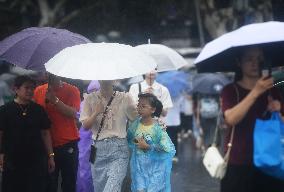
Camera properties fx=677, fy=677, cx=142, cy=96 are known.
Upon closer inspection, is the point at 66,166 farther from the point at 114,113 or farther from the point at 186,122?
the point at 186,122

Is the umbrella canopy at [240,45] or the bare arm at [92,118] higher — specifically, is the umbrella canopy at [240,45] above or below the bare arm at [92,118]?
above

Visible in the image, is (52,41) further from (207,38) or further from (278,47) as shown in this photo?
(207,38)

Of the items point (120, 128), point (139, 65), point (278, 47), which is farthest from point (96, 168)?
point (278, 47)

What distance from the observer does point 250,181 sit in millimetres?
4656

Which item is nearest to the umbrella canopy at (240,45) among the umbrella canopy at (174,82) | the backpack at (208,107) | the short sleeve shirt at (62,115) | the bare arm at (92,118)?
the bare arm at (92,118)

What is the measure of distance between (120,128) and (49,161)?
0.79 metres

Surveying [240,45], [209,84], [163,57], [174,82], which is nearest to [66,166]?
[163,57]

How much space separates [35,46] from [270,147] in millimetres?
3104

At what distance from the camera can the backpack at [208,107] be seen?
14.5 meters

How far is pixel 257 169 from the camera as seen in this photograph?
461 cm

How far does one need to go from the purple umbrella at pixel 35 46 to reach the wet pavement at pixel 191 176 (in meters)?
3.93

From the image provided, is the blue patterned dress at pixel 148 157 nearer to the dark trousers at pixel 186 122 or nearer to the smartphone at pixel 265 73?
the smartphone at pixel 265 73

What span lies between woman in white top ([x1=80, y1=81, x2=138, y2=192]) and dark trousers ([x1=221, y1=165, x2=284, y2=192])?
81.3 inches

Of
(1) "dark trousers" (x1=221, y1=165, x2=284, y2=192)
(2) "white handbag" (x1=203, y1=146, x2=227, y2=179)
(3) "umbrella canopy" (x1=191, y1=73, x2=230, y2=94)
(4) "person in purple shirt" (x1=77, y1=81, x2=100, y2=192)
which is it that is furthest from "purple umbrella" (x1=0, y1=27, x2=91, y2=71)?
(3) "umbrella canopy" (x1=191, y1=73, x2=230, y2=94)
